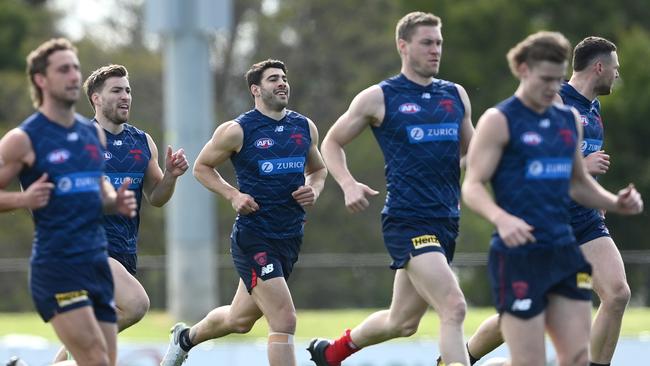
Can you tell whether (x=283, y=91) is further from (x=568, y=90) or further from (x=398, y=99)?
(x=568, y=90)

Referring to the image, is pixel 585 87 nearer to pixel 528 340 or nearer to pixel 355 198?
pixel 355 198

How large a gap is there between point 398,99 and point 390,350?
508 centimetres

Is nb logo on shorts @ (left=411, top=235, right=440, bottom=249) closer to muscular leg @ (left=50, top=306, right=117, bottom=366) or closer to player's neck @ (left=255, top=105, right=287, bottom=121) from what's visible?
player's neck @ (left=255, top=105, right=287, bottom=121)

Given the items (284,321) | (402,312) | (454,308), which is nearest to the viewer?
(454,308)

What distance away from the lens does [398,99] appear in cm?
960

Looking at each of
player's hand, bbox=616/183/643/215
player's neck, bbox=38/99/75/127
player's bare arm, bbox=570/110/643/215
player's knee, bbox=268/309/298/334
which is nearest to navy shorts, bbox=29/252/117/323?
player's neck, bbox=38/99/75/127

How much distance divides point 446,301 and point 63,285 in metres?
2.50

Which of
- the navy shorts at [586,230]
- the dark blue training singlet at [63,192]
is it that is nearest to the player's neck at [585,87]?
the navy shorts at [586,230]

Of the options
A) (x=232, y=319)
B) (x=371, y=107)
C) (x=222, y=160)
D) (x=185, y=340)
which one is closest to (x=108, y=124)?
Result: (x=222, y=160)

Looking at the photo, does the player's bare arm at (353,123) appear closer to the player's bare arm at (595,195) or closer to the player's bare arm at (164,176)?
the player's bare arm at (164,176)

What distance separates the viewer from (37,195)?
7980 mm

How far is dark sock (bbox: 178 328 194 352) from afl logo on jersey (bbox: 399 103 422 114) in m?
2.94

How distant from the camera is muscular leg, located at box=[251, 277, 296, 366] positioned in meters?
10.3

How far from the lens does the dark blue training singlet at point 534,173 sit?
8109mm
